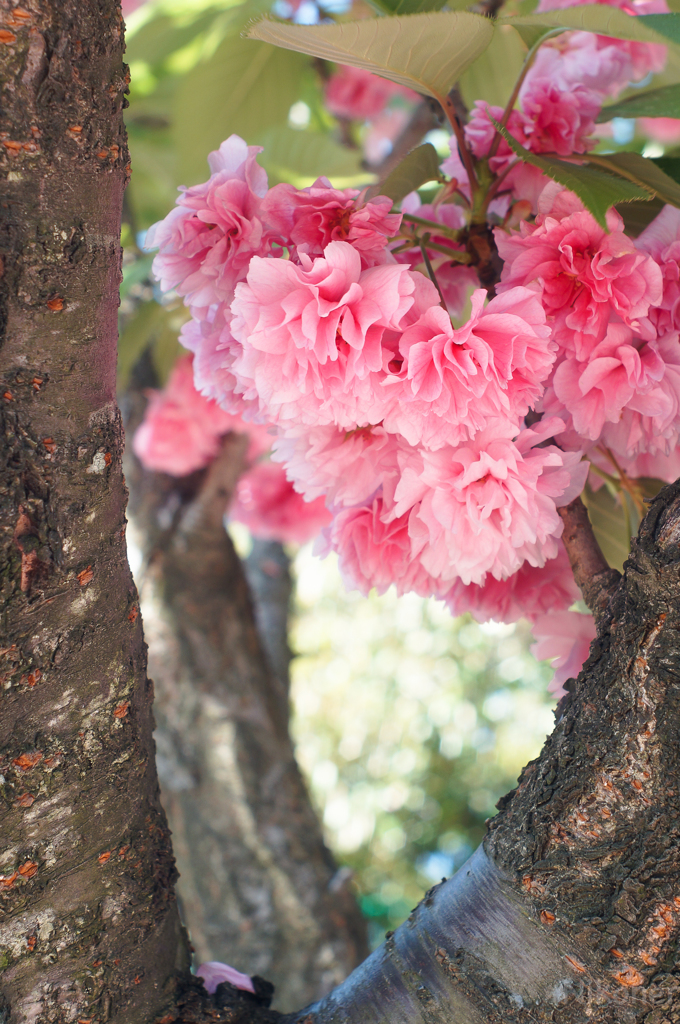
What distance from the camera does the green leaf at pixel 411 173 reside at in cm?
52

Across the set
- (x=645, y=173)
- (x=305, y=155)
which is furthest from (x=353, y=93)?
(x=645, y=173)

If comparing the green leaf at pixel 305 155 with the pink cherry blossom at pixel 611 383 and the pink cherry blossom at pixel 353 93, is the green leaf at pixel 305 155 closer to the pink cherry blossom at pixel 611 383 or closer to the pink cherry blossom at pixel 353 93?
the pink cherry blossom at pixel 611 383

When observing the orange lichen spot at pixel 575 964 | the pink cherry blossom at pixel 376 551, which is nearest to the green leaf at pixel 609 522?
the pink cherry blossom at pixel 376 551

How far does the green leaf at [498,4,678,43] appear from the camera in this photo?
42 centimetres

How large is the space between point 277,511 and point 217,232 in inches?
50.4

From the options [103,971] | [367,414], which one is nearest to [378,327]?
[367,414]

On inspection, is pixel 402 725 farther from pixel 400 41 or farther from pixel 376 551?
pixel 400 41

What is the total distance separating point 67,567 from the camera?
438mm

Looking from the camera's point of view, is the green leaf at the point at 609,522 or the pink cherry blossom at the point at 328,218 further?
the green leaf at the point at 609,522

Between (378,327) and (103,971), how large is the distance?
1.44 ft

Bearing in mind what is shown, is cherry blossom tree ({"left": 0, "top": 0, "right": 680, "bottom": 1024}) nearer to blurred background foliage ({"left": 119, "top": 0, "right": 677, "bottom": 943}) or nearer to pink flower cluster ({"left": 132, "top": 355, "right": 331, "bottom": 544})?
pink flower cluster ({"left": 132, "top": 355, "right": 331, "bottom": 544})

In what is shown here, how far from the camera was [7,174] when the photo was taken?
390 millimetres

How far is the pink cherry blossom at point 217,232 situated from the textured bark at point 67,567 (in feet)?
0.14

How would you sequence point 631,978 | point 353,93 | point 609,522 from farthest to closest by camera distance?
point 353,93 → point 609,522 → point 631,978
